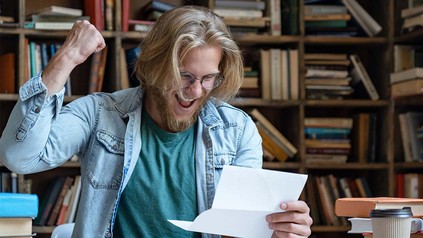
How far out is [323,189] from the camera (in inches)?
158

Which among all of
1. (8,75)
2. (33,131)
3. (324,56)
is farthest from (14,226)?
(324,56)

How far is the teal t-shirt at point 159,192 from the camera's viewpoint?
179cm

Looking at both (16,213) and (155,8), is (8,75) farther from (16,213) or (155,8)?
(16,213)

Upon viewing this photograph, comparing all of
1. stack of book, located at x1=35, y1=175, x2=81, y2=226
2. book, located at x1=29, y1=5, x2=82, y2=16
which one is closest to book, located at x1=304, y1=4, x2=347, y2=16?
book, located at x1=29, y1=5, x2=82, y2=16

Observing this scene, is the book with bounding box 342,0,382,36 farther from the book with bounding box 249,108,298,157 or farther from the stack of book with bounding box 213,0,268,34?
the book with bounding box 249,108,298,157

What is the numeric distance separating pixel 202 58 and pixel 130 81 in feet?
6.74

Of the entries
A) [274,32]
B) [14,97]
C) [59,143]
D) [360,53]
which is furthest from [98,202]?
[360,53]

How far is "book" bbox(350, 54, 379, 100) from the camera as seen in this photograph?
4066 mm

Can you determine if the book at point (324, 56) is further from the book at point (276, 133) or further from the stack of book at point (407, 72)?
the book at point (276, 133)

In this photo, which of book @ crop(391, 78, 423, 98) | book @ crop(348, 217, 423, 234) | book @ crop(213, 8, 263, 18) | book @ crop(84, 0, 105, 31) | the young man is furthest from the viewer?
book @ crop(213, 8, 263, 18)

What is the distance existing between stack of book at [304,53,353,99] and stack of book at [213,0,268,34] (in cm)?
31

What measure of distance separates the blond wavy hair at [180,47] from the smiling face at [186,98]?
2cm

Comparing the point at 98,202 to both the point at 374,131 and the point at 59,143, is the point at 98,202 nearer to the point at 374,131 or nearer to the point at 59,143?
the point at 59,143

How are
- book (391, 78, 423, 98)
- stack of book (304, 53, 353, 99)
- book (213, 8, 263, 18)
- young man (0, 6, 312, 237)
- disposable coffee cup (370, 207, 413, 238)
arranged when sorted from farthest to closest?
stack of book (304, 53, 353, 99) → book (213, 8, 263, 18) → book (391, 78, 423, 98) → young man (0, 6, 312, 237) → disposable coffee cup (370, 207, 413, 238)
